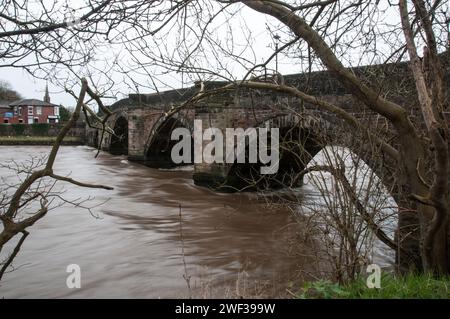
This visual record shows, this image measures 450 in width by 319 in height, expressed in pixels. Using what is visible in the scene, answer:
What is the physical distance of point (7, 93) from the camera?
2179 inches

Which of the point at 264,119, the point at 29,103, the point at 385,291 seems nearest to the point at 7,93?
the point at 29,103

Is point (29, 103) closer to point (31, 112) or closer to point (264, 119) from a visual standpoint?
point (31, 112)

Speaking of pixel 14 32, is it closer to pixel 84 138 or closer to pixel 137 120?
pixel 137 120

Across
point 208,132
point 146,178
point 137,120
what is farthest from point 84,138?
point 208,132

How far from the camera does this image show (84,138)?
43719 millimetres

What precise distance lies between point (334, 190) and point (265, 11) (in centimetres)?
165

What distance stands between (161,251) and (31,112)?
52.2 m

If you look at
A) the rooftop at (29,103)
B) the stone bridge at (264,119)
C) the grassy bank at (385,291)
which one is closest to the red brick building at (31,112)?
the rooftop at (29,103)

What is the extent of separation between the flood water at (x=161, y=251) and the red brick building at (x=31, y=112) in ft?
150
